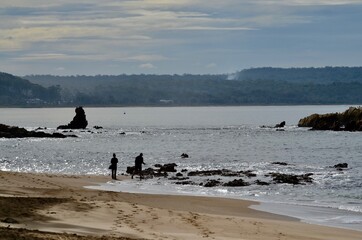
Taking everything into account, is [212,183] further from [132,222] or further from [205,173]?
[132,222]

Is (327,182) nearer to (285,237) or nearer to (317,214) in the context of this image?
(317,214)

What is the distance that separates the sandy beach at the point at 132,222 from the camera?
17.5 metres

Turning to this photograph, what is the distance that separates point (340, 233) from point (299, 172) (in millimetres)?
24104

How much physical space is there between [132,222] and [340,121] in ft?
315

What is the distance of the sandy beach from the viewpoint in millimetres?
17531

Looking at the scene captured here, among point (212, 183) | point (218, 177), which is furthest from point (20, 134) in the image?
point (212, 183)

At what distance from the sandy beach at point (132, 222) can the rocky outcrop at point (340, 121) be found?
262ft

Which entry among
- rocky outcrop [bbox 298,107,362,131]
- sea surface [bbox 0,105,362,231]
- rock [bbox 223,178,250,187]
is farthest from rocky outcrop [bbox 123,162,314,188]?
rocky outcrop [bbox 298,107,362,131]

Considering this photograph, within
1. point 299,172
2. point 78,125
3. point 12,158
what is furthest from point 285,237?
point 78,125

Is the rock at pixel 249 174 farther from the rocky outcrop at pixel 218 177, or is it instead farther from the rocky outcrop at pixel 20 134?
the rocky outcrop at pixel 20 134

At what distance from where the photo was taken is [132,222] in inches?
789

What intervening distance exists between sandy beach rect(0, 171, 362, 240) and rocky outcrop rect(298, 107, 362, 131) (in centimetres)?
7985

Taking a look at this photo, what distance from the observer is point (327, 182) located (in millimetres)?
38750

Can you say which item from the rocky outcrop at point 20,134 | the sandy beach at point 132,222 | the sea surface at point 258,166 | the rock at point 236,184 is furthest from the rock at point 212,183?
the rocky outcrop at point 20,134
